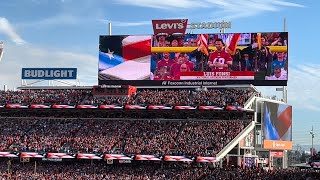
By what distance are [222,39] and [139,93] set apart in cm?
1243

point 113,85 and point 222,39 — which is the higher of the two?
point 222,39

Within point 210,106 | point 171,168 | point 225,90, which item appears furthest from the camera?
point 225,90

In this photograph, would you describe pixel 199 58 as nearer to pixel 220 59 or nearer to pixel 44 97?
pixel 220 59

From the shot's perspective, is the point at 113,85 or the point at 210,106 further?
the point at 113,85

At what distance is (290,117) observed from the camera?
228 ft

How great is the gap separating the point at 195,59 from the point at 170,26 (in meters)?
5.65

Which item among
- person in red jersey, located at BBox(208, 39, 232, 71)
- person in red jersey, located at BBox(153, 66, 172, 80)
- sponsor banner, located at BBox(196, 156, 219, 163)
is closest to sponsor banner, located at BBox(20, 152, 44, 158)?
sponsor banner, located at BBox(196, 156, 219, 163)

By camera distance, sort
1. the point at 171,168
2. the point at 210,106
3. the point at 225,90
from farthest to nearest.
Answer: the point at 225,90
the point at 210,106
the point at 171,168

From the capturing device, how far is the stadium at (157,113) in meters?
59.2

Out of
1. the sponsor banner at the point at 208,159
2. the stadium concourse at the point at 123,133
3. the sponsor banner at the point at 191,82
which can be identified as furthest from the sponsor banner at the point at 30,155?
the sponsor banner at the point at 208,159

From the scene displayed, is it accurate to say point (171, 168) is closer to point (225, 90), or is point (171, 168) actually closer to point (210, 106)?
point (210, 106)

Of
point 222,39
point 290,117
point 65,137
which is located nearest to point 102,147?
point 65,137

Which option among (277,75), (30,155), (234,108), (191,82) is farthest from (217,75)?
(30,155)

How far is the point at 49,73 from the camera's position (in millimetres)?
74000
